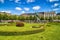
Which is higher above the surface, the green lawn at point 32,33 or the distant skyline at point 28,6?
the distant skyline at point 28,6

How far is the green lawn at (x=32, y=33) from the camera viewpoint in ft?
17.1

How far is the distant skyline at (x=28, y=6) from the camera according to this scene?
5.42 meters

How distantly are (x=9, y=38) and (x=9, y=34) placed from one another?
191 mm

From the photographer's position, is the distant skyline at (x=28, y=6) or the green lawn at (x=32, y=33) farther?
the distant skyline at (x=28, y=6)

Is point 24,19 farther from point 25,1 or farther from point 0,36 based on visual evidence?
point 0,36

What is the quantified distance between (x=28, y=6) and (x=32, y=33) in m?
0.92

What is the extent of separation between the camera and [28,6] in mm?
5461

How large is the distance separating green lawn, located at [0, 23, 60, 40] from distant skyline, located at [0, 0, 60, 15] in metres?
0.51

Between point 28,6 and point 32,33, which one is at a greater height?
point 28,6

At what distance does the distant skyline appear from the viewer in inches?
213

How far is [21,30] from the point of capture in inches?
211

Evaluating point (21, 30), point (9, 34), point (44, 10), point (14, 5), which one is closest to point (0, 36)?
point (9, 34)

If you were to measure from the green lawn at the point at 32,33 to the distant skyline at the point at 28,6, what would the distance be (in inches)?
20.1

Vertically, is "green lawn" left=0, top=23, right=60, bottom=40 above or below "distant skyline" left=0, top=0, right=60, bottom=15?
below
